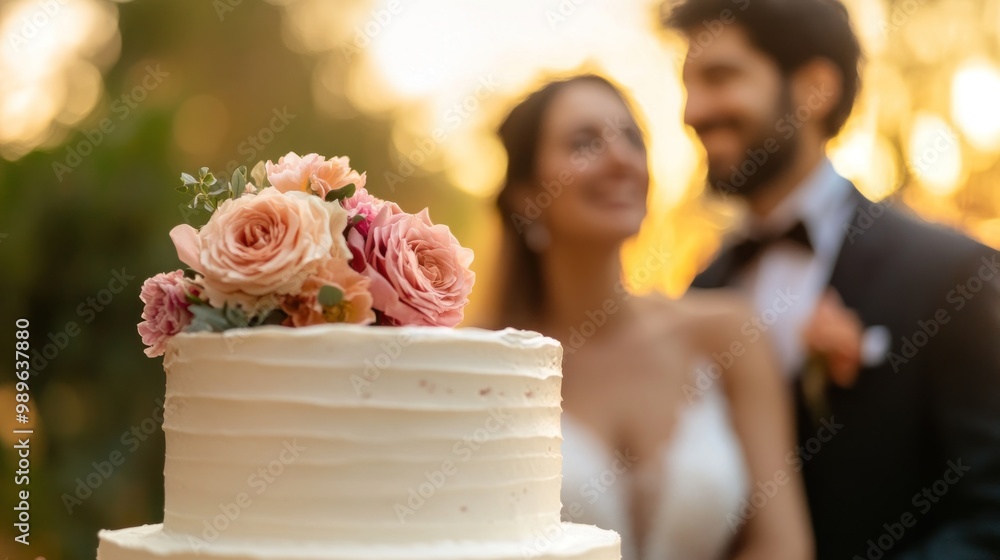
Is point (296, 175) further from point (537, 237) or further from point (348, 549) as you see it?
point (537, 237)

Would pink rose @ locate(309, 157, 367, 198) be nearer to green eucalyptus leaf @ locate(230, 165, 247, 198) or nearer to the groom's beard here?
green eucalyptus leaf @ locate(230, 165, 247, 198)

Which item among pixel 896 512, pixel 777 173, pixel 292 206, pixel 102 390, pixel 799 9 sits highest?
pixel 799 9

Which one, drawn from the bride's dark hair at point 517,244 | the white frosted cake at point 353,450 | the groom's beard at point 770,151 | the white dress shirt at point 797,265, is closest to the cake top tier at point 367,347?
the white frosted cake at point 353,450

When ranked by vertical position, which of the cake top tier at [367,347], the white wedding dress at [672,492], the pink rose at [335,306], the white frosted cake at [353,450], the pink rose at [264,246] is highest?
the pink rose at [264,246]

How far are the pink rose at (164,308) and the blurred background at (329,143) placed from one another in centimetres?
242

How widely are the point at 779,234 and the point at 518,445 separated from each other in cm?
285

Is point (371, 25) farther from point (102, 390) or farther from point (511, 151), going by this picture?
point (102, 390)

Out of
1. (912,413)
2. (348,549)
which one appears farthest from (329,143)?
(348,549)

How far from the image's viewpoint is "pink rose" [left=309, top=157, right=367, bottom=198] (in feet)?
5.90

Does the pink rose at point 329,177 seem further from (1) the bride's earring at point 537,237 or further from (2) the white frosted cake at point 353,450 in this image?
(1) the bride's earring at point 537,237

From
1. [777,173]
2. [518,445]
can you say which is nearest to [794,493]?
[777,173]

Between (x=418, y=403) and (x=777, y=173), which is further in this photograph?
(x=777, y=173)

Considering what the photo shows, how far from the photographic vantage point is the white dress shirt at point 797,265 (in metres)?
4.11

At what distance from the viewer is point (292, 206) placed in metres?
1.62
